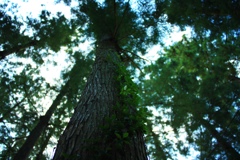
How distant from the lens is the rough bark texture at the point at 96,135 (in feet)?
5.30

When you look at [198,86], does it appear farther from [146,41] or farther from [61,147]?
[61,147]

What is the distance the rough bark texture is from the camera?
1615 millimetres

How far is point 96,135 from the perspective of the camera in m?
1.83

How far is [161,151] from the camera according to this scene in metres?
7.73

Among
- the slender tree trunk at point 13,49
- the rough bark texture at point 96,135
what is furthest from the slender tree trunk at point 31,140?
the rough bark texture at point 96,135

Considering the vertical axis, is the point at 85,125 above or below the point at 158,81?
below

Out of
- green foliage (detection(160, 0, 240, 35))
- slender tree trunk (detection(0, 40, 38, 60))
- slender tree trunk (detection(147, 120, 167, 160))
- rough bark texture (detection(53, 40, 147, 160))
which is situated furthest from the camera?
slender tree trunk (detection(147, 120, 167, 160))

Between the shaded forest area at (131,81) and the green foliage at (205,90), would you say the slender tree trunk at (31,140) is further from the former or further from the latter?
the green foliage at (205,90)

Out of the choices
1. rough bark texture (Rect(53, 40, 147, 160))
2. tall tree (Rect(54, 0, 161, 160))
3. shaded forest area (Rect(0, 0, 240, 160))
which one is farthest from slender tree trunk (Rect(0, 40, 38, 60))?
rough bark texture (Rect(53, 40, 147, 160))

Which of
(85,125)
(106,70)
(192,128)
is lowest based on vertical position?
(85,125)

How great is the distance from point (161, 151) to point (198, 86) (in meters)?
3.57

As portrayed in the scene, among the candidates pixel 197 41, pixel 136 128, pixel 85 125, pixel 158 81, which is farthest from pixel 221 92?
pixel 85 125

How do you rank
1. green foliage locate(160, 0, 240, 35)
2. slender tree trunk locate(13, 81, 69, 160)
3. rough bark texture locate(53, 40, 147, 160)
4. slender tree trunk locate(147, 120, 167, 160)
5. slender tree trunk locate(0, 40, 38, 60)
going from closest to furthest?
rough bark texture locate(53, 40, 147, 160) < green foliage locate(160, 0, 240, 35) < slender tree trunk locate(13, 81, 69, 160) < slender tree trunk locate(0, 40, 38, 60) < slender tree trunk locate(147, 120, 167, 160)

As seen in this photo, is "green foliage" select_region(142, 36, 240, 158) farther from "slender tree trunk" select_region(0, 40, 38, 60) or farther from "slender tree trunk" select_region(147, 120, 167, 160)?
"slender tree trunk" select_region(0, 40, 38, 60)
